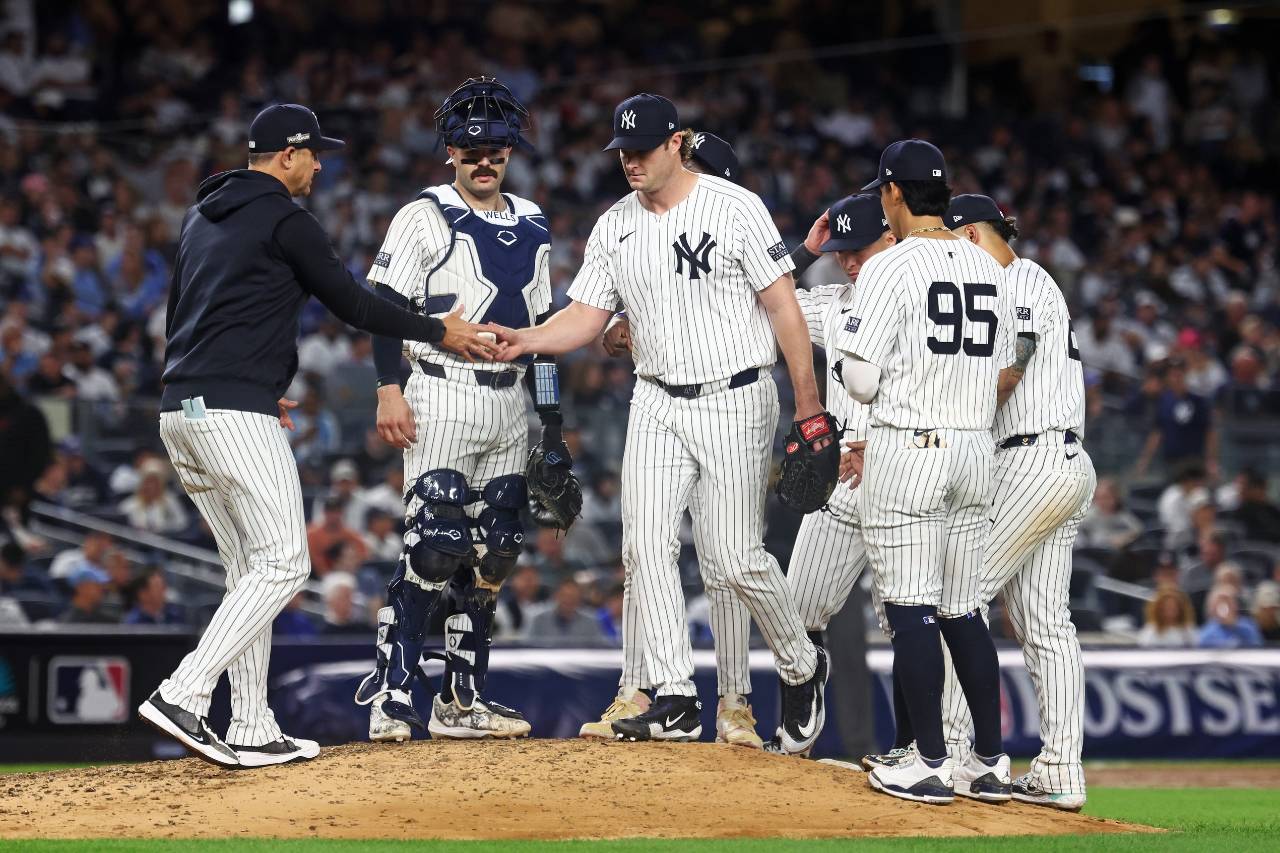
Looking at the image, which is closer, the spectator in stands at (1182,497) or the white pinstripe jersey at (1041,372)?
the white pinstripe jersey at (1041,372)

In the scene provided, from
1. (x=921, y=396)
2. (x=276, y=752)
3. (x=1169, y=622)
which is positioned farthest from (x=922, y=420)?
(x=1169, y=622)

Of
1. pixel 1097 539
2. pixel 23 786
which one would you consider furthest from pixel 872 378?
pixel 1097 539

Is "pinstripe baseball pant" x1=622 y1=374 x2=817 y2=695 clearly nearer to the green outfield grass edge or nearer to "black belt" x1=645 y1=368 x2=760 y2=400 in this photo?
"black belt" x1=645 y1=368 x2=760 y2=400

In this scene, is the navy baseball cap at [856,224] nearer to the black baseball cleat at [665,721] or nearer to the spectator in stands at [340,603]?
the black baseball cleat at [665,721]


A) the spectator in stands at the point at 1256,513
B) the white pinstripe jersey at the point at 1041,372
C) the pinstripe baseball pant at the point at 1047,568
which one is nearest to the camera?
the pinstripe baseball pant at the point at 1047,568

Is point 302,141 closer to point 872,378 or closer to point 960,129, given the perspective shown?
point 872,378

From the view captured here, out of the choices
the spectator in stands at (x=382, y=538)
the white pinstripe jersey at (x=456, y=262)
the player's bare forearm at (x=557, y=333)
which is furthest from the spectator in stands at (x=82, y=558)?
the player's bare forearm at (x=557, y=333)

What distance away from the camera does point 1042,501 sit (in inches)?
268

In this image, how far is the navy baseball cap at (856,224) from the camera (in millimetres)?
7273

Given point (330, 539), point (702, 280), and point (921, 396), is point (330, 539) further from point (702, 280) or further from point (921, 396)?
point (921, 396)

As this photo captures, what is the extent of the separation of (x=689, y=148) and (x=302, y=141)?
1505 mm

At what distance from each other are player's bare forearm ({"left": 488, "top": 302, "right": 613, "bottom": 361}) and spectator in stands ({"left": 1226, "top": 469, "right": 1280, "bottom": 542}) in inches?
386

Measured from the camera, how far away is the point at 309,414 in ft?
45.5

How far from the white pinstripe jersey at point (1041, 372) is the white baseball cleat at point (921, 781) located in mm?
1371
